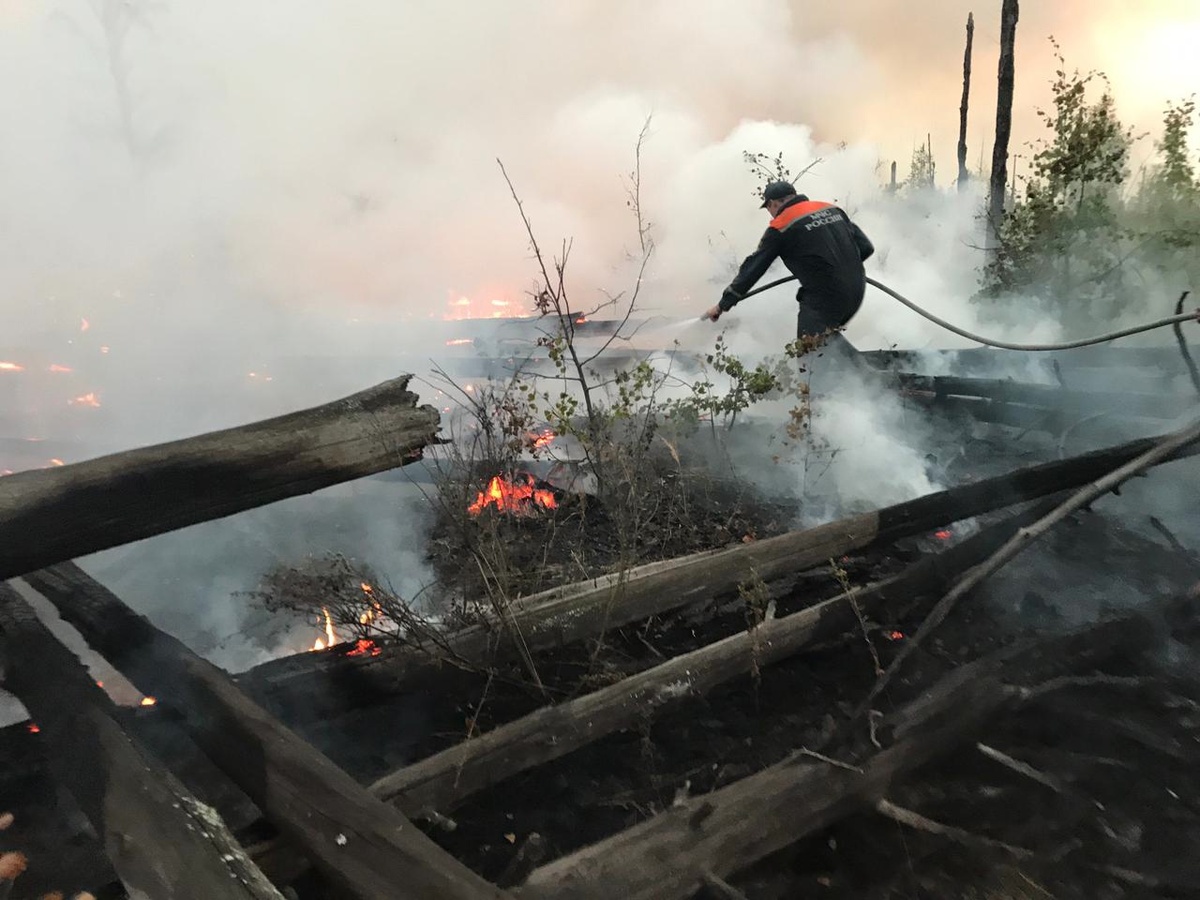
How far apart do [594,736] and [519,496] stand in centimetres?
314

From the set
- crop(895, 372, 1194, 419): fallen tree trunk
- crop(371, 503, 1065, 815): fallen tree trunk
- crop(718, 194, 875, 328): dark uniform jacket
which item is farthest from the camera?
crop(718, 194, 875, 328): dark uniform jacket

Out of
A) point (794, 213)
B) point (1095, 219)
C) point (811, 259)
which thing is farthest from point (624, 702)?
point (1095, 219)

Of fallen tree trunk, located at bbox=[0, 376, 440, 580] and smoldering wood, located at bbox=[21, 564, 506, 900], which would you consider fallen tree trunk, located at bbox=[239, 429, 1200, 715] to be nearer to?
smoldering wood, located at bbox=[21, 564, 506, 900]

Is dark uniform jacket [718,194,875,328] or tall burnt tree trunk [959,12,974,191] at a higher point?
tall burnt tree trunk [959,12,974,191]

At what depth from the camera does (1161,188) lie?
9625 mm

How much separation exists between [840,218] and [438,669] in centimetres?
564

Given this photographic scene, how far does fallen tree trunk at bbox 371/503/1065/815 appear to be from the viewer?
7.58 feet

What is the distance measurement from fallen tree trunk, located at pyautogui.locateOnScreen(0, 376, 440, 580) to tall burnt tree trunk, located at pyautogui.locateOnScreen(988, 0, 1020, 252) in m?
12.9

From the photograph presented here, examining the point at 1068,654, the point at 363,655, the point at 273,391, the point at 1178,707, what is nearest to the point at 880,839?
the point at 1068,654

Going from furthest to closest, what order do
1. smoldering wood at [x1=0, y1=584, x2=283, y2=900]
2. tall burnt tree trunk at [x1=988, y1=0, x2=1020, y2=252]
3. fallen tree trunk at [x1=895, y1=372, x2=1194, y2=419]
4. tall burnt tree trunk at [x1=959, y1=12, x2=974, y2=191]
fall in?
tall burnt tree trunk at [x1=959, y1=12, x2=974, y2=191] < tall burnt tree trunk at [x1=988, y1=0, x2=1020, y2=252] < fallen tree trunk at [x1=895, y1=372, x2=1194, y2=419] < smoldering wood at [x1=0, y1=584, x2=283, y2=900]

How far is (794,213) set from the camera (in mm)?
6477

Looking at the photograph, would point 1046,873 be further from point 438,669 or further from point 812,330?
point 812,330

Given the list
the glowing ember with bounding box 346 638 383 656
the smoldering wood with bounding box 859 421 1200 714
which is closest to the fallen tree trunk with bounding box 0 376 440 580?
the glowing ember with bounding box 346 638 383 656

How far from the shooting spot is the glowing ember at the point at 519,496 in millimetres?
4891
